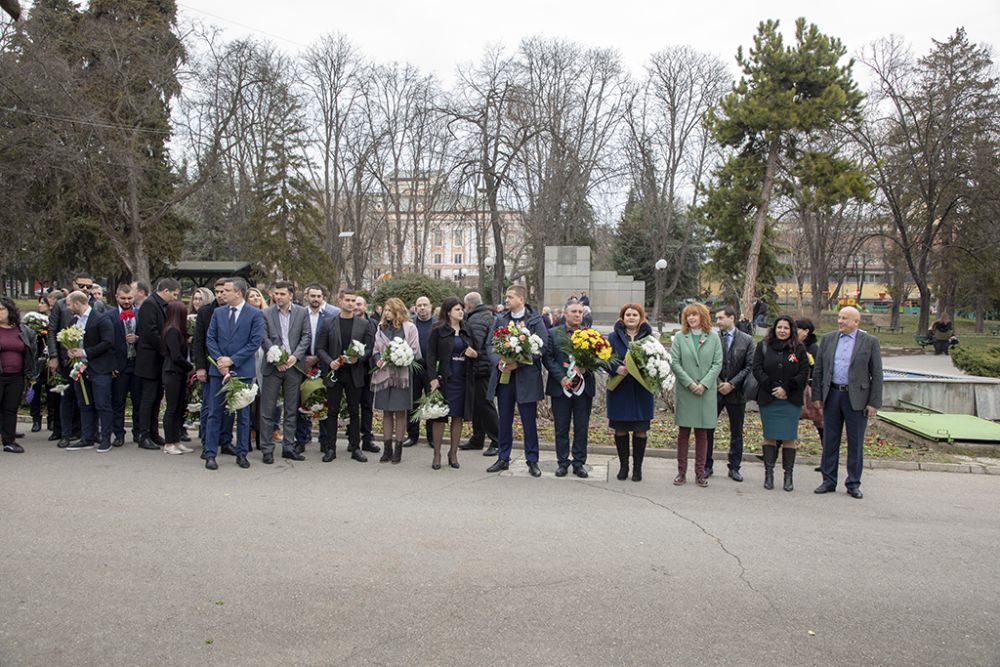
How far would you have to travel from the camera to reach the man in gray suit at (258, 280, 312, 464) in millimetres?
8617

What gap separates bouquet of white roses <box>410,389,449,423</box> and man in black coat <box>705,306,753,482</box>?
2.98 m

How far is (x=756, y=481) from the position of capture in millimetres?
8328

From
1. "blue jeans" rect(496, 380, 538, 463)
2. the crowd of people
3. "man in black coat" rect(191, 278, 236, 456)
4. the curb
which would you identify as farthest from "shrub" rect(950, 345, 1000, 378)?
"man in black coat" rect(191, 278, 236, 456)

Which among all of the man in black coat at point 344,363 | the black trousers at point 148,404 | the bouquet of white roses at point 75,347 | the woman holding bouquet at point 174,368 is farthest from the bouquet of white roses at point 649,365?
the bouquet of white roses at point 75,347

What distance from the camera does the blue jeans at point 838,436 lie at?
302 inches

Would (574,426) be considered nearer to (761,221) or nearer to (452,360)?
(452,360)

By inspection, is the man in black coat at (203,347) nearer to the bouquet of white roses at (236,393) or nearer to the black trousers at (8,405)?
the bouquet of white roses at (236,393)

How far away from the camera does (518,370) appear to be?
8.40 m

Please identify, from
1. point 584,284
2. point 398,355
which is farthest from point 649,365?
point 584,284

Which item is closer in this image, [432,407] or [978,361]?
[432,407]

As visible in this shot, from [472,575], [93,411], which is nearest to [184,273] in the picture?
[93,411]

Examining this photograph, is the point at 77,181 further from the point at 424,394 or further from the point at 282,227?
the point at 424,394

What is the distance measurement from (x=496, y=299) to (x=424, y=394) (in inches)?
1081

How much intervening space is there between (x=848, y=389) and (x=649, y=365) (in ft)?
6.70
